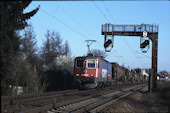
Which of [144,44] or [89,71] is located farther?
[144,44]

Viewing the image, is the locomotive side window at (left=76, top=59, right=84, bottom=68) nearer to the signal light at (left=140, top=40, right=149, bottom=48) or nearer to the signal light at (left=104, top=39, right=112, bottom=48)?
the signal light at (left=104, top=39, right=112, bottom=48)

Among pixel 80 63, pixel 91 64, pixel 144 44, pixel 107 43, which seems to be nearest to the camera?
pixel 91 64

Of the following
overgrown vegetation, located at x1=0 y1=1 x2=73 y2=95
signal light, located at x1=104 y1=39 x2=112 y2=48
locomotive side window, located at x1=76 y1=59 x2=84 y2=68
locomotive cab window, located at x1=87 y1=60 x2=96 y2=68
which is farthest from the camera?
signal light, located at x1=104 y1=39 x2=112 y2=48

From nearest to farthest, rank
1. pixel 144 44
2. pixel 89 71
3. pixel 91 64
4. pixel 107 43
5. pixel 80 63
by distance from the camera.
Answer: pixel 89 71 < pixel 91 64 < pixel 80 63 < pixel 107 43 < pixel 144 44

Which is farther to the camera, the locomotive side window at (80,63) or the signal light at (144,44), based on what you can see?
the signal light at (144,44)

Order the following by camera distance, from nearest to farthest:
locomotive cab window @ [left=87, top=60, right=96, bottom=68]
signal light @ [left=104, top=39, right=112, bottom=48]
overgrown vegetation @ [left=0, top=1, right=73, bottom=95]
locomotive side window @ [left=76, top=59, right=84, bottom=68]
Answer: overgrown vegetation @ [left=0, top=1, right=73, bottom=95], locomotive cab window @ [left=87, top=60, right=96, bottom=68], locomotive side window @ [left=76, top=59, right=84, bottom=68], signal light @ [left=104, top=39, right=112, bottom=48]

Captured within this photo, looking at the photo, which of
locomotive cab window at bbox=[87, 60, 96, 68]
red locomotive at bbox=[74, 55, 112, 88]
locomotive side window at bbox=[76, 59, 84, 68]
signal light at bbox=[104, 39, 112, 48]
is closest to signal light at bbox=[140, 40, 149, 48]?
signal light at bbox=[104, 39, 112, 48]

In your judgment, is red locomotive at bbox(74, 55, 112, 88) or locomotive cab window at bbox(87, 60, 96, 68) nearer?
red locomotive at bbox(74, 55, 112, 88)

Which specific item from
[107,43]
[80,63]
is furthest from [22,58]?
[107,43]

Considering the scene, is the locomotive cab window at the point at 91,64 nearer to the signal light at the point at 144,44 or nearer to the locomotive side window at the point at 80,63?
the locomotive side window at the point at 80,63

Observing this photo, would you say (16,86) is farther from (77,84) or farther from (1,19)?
(1,19)

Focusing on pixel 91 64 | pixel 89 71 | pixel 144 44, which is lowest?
pixel 89 71

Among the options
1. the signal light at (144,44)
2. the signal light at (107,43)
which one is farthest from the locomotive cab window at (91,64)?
the signal light at (144,44)

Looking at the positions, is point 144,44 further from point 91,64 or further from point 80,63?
point 80,63
